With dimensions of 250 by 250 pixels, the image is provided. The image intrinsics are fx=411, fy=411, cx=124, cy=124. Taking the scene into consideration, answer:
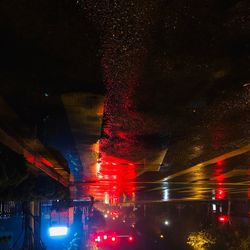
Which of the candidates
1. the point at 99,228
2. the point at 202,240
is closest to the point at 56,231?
the point at 202,240

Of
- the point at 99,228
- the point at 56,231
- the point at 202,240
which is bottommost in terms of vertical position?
the point at 99,228

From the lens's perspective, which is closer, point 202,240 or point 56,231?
point 56,231

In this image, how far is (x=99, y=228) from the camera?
44344mm

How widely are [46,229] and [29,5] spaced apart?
76.9 ft

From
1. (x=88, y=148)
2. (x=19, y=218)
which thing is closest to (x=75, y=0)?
(x=88, y=148)

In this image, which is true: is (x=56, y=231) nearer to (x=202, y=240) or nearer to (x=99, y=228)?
(x=202, y=240)

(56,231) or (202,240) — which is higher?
(56,231)

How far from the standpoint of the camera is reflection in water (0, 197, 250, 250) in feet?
50.5

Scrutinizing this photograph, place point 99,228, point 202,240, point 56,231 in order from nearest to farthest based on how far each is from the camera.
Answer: point 56,231, point 202,240, point 99,228

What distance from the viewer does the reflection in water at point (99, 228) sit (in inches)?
606

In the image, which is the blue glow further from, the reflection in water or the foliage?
the foliage

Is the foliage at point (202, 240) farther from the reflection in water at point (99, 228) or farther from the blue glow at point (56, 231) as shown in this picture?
the blue glow at point (56, 231)

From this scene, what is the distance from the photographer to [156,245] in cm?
4484

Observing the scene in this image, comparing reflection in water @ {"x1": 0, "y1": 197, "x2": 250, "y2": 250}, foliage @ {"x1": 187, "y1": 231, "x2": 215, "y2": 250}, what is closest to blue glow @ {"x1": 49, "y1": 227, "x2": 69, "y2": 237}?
reflection in water @ {"x1": 0, "y1": 197, "x2": 250, "y2": 250}
